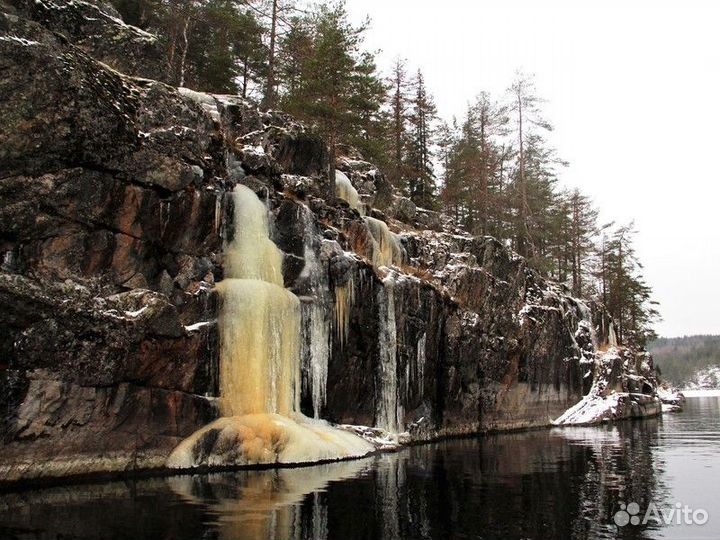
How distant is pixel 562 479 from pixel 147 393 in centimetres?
1166

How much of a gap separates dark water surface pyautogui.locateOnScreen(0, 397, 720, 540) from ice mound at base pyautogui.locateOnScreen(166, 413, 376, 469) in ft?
2.53

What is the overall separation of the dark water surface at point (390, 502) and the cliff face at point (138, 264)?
240 cm

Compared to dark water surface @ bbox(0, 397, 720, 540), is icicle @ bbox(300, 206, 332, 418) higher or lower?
higher

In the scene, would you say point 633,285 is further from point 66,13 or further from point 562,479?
point 66,13

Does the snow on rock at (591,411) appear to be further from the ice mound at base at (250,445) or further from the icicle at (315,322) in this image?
the ice mound at base at (250,445)

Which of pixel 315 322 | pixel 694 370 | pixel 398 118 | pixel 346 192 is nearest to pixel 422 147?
pixel 398 118

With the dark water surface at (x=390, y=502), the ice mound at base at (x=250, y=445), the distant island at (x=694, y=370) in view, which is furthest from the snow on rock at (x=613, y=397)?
the distant island at (x=694, y=370)

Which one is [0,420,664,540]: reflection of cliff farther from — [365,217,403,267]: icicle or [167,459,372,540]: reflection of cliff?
[365,217,403,267]: icicle

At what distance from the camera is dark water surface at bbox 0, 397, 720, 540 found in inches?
372

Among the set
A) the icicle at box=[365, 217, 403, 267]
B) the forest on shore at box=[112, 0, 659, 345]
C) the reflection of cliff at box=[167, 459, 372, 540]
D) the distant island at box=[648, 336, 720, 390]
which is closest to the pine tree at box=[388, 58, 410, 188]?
the forest on shore at box=[112, 0, 659, 345]

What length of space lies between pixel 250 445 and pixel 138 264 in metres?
6.21

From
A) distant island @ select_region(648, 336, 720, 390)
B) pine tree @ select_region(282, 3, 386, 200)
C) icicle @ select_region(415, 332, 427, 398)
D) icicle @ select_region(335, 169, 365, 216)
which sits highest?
pine tree @ select_region(282, 3, 386, 200)

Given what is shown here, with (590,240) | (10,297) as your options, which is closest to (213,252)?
(10,297)

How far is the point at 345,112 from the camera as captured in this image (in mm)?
29609
